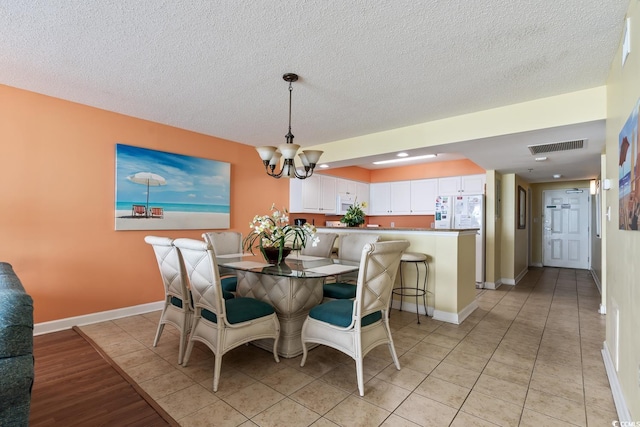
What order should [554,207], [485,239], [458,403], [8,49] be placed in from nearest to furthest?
[458,403] < [8,49] < [485,239] < [554,207]

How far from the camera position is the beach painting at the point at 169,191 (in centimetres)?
357

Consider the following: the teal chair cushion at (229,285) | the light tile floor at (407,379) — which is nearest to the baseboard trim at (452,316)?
the light tile floor at (407,379)

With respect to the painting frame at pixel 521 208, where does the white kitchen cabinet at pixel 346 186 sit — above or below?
above

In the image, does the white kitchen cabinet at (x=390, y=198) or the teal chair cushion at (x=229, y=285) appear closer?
the teal chair cushion at (x=229, y=285)

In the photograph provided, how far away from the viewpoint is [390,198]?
727 centimetres

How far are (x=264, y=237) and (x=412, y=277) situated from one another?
2.07 metres

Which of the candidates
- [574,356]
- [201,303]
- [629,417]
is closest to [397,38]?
[201,303]

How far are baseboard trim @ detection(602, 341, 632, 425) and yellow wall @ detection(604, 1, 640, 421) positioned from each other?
0.17ft

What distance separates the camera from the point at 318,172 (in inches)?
244

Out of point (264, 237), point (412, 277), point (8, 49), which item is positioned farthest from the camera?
point (412, 277)

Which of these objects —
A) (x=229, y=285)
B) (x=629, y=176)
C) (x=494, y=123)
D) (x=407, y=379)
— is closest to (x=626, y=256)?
(x=629, y=176)

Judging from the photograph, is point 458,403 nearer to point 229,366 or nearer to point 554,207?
point 229,366

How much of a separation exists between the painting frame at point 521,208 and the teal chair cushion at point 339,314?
5146 millimetres

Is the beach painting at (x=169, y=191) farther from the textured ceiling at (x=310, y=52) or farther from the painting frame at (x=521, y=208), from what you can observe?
the painting frame at (x=521, y=208)
